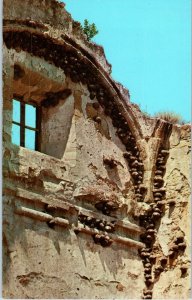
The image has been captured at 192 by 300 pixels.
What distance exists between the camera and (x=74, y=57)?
12242 mm

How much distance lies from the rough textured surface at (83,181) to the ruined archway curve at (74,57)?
14mm

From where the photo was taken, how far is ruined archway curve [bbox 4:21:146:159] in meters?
11.5

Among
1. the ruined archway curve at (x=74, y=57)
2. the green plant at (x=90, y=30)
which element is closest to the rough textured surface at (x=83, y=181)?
the ruined archway curve at (x=74, y=57)

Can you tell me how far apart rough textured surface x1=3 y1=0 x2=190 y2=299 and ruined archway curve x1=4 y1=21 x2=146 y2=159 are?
0.5 inches

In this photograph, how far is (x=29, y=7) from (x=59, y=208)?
97.9 inches

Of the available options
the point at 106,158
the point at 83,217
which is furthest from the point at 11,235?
the point at 106,158

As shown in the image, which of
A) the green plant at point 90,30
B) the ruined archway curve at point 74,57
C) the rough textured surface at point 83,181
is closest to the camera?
the rough textured surface at point 83,181

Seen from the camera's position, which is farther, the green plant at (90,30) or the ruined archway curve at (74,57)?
the green plant at (90,30)

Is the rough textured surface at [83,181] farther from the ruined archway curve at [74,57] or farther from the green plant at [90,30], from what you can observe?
the green plant at [90,30]

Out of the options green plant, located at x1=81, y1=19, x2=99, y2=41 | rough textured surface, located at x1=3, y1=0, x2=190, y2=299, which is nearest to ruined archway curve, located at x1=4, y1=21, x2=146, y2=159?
rough textured surface, located at x1=3, y1=0, x2=190, y2=299

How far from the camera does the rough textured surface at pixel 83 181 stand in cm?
1104

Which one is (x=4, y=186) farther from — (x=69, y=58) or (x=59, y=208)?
(x=69, y=58)

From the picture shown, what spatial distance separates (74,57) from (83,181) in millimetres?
1612

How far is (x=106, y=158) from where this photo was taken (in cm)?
1239
